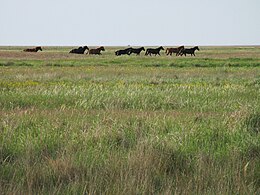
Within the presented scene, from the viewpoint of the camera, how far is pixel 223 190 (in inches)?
149

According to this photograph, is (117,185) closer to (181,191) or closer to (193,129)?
(181,191)

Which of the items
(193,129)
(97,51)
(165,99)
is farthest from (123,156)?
(97,51)

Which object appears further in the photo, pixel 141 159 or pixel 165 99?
pixel 165 99

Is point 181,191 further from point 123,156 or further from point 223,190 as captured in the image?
point 123,156

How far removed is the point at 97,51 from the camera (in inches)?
2397

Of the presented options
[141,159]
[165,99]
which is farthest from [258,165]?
[165,99]

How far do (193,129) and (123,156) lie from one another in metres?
1.80

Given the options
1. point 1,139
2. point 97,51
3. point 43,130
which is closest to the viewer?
point 1,139

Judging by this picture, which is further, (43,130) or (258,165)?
(43,130)

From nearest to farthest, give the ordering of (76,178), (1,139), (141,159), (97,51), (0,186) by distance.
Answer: (0,186) < (76,178) < (141,159) < (1,139) < (97,51)

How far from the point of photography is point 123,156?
475 cm

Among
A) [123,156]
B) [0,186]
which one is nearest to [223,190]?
[123,156]

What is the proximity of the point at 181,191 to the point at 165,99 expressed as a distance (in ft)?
23.7

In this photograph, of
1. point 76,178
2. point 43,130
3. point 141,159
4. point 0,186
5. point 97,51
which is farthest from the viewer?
point 97,51
